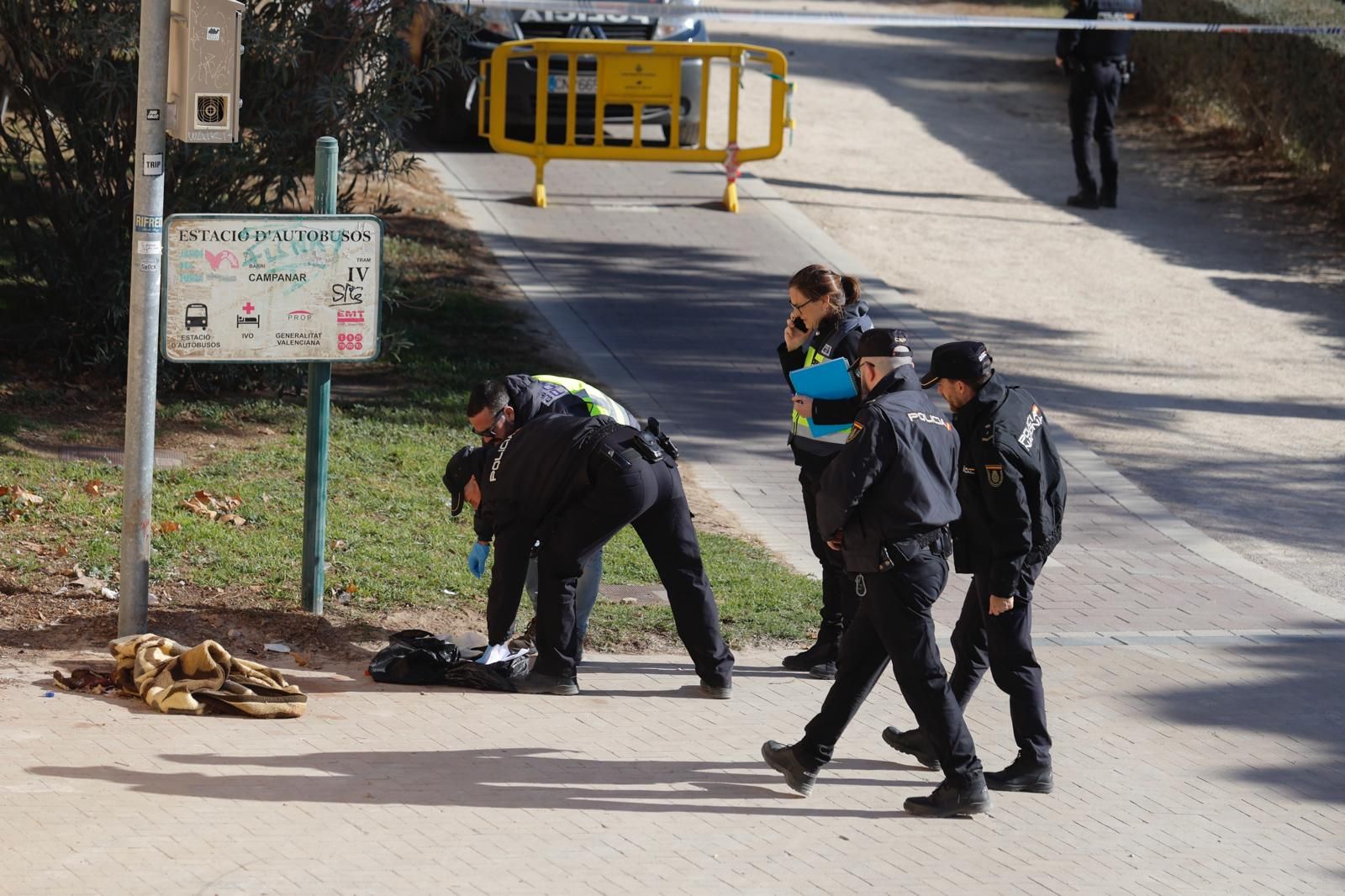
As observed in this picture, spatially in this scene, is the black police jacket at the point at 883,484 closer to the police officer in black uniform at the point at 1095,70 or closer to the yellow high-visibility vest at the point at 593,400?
the yellow high-visibility vest at the point at 593,400

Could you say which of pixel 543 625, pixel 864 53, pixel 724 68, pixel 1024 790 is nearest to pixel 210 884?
pixel 543 625

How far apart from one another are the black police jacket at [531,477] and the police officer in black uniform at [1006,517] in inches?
53.7

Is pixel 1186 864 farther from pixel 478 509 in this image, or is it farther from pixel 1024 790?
pixel 478 509

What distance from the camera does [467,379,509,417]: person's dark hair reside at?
21.6ft

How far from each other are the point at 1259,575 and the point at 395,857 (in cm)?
548

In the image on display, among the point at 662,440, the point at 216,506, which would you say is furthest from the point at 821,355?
the point at 216,506

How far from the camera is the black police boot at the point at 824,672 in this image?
288 inches

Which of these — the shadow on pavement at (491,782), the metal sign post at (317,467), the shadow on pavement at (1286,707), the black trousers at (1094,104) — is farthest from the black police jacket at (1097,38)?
the shadow on pavement at (491,782)

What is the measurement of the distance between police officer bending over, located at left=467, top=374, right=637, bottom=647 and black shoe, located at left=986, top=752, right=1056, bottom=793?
1.81 m

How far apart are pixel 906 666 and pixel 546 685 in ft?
5.53

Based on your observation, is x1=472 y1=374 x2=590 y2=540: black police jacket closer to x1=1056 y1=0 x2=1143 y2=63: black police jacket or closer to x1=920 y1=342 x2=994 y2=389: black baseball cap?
x1=920 y1=342 x2=994 y2=389: black baseball cap

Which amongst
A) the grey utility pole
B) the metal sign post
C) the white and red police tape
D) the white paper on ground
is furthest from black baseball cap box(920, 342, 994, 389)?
the white and red police tape

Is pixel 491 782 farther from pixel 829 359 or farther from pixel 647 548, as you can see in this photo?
pixel 829 359

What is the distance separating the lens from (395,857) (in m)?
5.31
